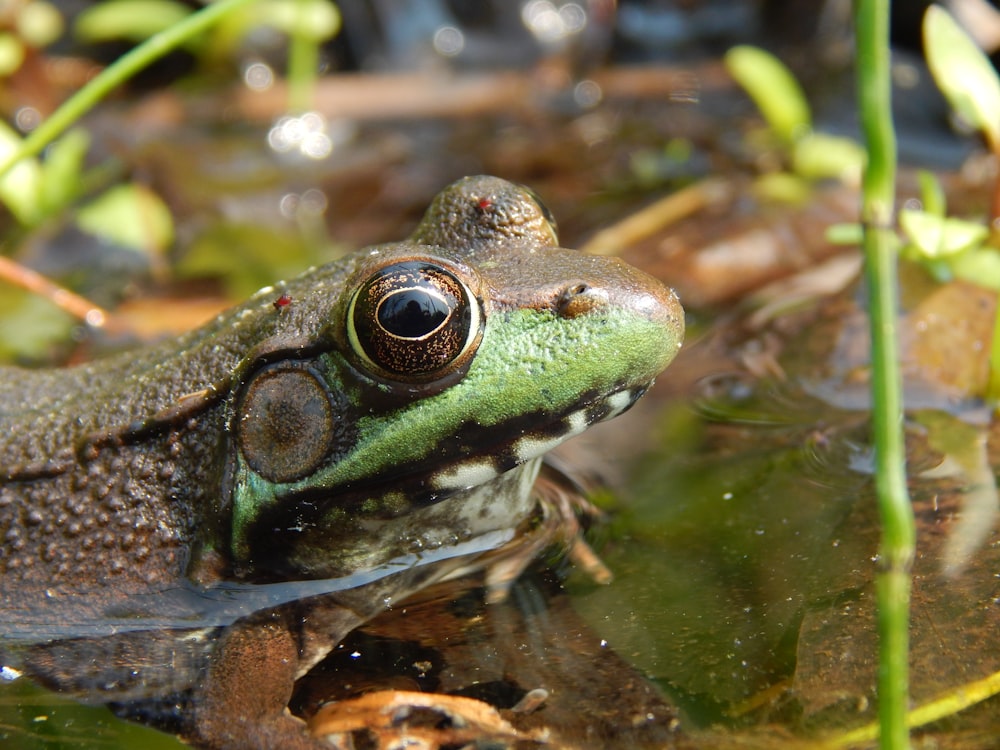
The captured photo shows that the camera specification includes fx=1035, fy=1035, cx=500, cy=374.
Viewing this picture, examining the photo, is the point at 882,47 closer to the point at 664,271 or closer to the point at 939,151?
the point at 664,271

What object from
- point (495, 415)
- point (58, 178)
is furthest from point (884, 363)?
point (58, 178)

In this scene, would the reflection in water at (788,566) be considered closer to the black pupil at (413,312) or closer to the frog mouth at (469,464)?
the frog mouth at (469,464)

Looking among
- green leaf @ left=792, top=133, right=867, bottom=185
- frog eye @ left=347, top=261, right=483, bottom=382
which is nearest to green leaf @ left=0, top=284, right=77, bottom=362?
frog eye @ left=347, top=261, right=483, bottom=382

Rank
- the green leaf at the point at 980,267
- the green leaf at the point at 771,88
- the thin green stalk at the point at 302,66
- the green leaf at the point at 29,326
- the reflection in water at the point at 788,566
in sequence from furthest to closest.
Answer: the thin green stalk at the point at 302,66 → the green leaf at the point at 771,88 → the green leaf at the point at 29,326 → the green leaf at the point at 980,267 → the reflection in water at the point at 788,566

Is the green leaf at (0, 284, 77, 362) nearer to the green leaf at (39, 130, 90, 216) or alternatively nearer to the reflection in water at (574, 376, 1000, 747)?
the green leaf at (39, 130, 90, 216)

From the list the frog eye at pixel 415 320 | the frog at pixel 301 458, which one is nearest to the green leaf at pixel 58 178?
the frog at pixel 301 458

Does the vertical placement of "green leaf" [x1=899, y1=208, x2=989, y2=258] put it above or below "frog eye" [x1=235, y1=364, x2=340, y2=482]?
above
